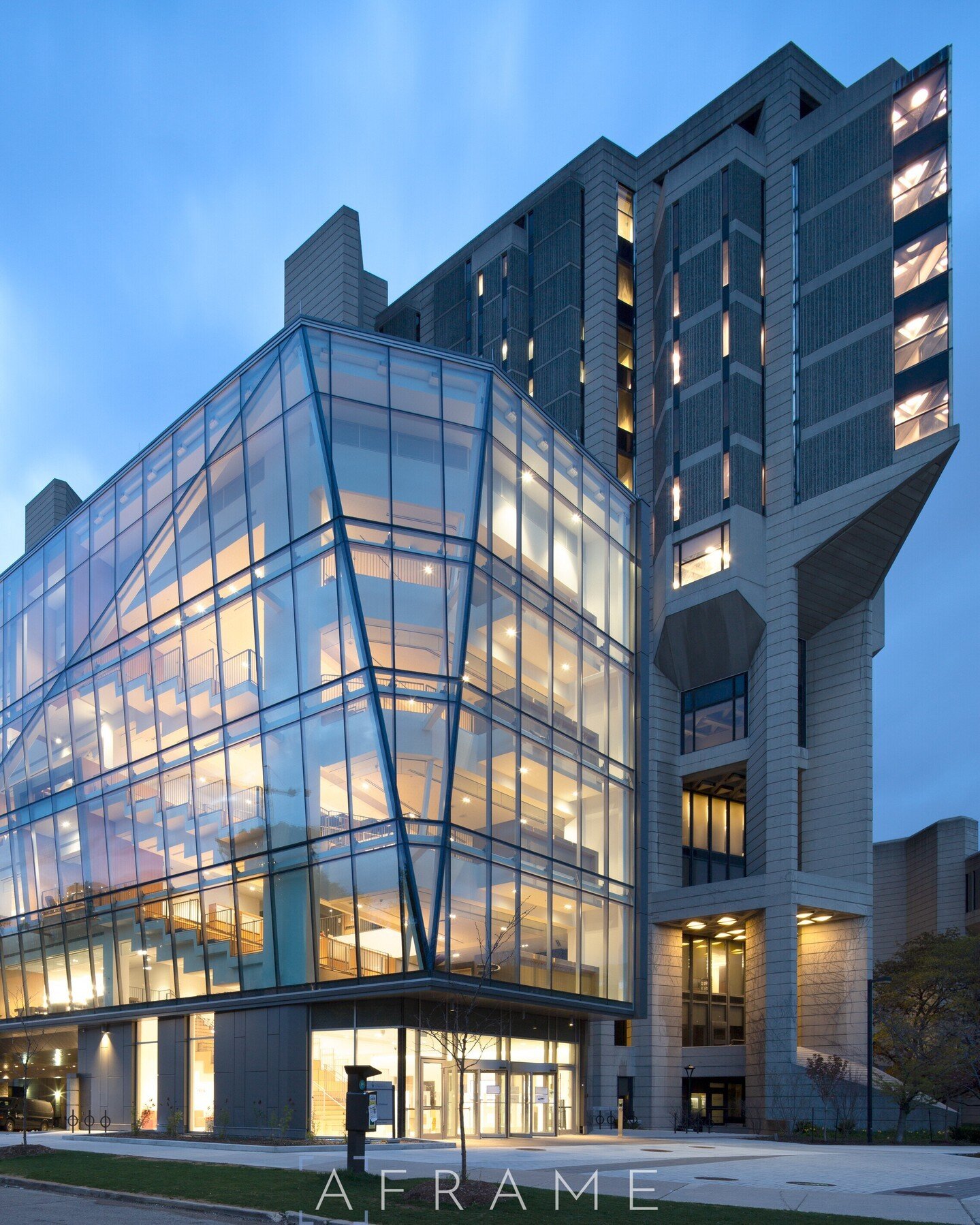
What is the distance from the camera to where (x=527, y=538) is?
40250 mm

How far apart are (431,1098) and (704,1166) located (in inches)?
460

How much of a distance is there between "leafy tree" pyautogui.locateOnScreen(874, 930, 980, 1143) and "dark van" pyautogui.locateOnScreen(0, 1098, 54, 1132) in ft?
104

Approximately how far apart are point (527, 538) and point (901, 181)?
2965 cm

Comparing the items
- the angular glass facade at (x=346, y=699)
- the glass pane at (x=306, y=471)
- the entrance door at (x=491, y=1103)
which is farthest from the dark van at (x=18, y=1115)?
the glass pane at (x=306, y=471)

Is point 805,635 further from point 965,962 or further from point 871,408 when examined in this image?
point 965,962

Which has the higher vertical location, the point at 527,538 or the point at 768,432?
the point at 768,432

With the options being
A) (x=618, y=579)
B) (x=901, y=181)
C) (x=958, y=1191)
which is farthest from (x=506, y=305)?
(x=958, y=1191)

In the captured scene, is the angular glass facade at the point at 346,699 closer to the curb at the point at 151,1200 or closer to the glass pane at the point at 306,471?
the glass pane at the point at 306,471

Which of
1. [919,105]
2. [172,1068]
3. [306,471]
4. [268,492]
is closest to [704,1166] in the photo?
[172,1068]

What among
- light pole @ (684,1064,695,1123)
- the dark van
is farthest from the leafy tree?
the dark van

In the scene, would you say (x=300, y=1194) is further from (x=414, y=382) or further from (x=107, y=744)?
(x=107, y=744)

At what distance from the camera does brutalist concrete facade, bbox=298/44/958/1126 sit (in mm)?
54438

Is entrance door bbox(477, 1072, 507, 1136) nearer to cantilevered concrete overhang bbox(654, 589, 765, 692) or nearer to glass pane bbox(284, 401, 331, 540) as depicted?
glass pane bbox(284, 401, 331, 540)

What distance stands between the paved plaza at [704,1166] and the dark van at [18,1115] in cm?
569
